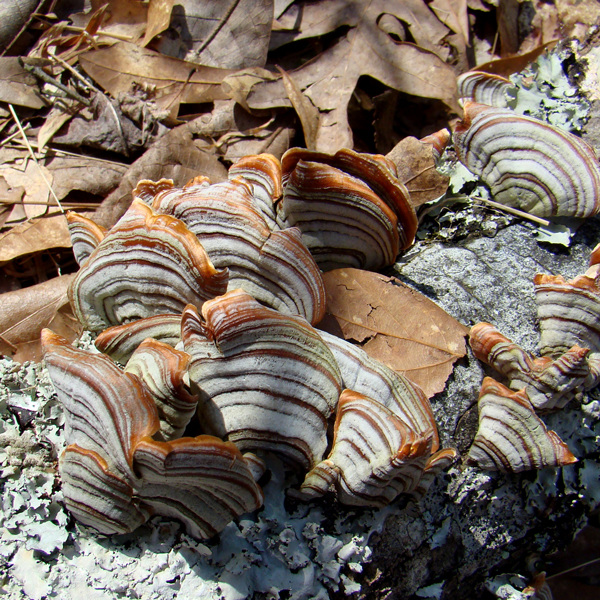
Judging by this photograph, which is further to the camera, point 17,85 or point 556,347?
point 17,85

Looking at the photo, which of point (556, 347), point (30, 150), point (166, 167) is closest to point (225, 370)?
point (556, 347)

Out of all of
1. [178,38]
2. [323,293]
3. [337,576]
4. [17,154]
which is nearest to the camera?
[337,576]

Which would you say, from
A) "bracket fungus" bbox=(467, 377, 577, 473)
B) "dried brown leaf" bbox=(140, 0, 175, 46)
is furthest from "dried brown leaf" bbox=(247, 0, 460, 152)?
"bracket fungus" bbox=(467, 377, 577, 473)

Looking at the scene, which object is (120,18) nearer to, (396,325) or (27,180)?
(27,180)

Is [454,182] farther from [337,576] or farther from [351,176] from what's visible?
[337,576]

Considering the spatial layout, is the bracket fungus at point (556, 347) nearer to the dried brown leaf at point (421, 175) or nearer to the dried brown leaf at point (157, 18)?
the dried brown leaf at point (421, 175)

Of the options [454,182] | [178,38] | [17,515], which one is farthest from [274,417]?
[178,38]
